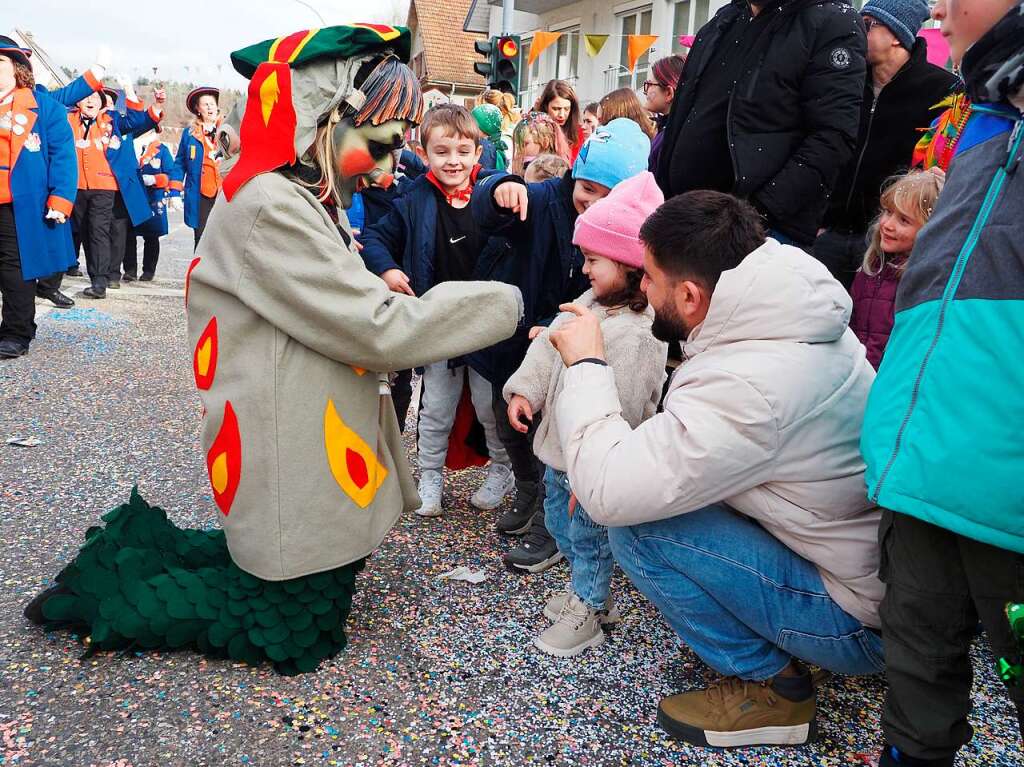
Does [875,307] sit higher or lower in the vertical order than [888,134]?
lower

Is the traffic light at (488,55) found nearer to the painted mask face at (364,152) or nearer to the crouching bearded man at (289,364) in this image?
the painted mask face at (364,152)

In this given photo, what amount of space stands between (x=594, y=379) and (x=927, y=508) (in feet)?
2.56

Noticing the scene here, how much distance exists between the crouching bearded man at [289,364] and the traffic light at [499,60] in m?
8.70

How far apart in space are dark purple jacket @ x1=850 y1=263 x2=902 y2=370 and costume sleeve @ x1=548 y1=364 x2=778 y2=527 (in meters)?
1.58

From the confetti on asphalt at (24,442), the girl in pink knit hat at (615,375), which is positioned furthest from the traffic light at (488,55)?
the girl in pink knit hat at (615,375)

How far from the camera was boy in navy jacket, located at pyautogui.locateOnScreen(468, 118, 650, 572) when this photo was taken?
2791mm

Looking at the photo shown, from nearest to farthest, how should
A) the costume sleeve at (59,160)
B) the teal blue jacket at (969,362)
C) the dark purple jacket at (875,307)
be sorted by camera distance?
the teal blue jacket at (969,362), the dark purple jacket at (875,307), the costume sleeve at (59,160)

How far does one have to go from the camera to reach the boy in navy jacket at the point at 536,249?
2791 mm

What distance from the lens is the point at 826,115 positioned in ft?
9.14

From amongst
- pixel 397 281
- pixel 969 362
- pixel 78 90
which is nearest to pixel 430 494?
pixel 397 281

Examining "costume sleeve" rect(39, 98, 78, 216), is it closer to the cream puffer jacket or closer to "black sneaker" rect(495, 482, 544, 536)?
"black sneaker" rect(495, 482, 544, 536)

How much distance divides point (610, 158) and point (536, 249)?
0.44 meters

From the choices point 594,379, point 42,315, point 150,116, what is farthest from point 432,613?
point 150,116

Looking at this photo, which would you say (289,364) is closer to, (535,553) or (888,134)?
(535,553)
